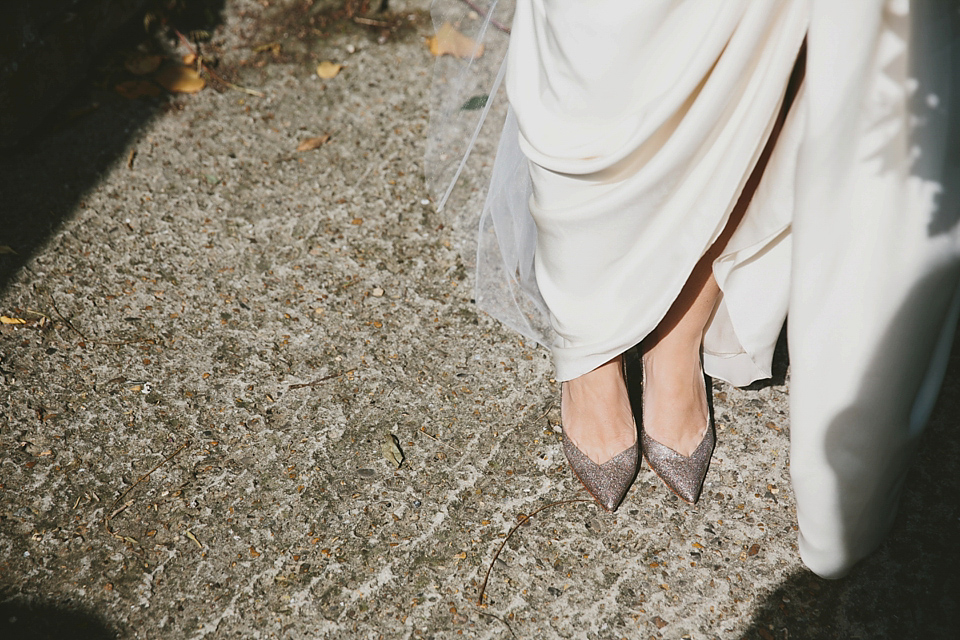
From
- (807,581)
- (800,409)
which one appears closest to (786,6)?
(800,409)

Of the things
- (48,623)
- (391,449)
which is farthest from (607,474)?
(48,623)

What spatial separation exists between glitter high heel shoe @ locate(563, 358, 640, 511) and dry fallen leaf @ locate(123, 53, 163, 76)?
221 cm

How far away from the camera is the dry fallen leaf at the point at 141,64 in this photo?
264 centimetres

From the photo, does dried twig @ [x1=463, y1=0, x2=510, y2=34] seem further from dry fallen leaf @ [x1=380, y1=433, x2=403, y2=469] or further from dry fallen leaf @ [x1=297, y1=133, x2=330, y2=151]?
dry fallen leaf @ [x1=380, y1=433, x2=403, y2=469]

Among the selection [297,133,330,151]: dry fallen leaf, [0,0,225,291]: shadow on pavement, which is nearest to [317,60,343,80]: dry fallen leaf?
[297,133,330,151]: dry fallen leaf

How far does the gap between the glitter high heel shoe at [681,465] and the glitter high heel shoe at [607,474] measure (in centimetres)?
5

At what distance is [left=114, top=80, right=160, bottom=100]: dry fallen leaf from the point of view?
258 cm

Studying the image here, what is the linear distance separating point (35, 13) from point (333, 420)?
183 centimetres

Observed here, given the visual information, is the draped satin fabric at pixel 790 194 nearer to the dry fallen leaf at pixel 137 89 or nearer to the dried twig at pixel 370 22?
the dried twig at pixel 370 22

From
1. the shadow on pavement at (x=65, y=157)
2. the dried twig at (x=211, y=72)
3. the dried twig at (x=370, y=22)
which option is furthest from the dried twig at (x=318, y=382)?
the dried twig at (x=370, y=22)

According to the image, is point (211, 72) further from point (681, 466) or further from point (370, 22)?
point (681, 466)

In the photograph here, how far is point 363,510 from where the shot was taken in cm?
165

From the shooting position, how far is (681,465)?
170 centimetres

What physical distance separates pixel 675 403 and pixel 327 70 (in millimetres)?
1916
